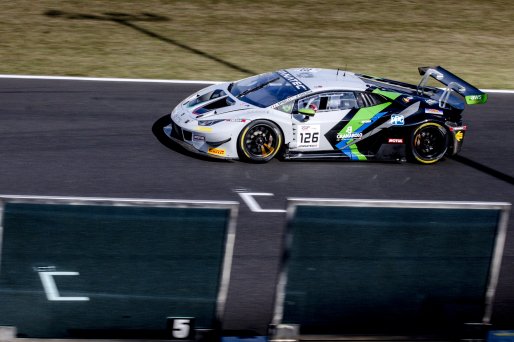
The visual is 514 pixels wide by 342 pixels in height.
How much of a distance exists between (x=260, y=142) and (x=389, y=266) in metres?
6.66

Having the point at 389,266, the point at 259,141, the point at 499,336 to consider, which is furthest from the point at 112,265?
the point at 259,141

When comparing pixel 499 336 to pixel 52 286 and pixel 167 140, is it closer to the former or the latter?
pixel 52 286

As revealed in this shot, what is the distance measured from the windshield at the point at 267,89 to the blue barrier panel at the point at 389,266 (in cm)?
671

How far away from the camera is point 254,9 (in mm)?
23797

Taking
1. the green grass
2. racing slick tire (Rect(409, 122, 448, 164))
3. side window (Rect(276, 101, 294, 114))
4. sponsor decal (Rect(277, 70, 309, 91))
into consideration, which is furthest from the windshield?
the green grass

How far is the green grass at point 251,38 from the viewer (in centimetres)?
1873

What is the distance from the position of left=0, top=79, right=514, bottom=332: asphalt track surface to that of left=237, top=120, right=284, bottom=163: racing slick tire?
17 centimetres

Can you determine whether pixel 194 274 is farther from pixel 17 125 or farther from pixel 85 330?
pixel 17 125

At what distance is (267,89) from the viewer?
1330cm

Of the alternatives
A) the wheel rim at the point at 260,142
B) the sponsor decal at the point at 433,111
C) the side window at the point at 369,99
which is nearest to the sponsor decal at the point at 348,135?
the side window at the point at 369,99

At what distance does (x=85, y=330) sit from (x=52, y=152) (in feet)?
23.6

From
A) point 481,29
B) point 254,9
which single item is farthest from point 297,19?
point 481,29

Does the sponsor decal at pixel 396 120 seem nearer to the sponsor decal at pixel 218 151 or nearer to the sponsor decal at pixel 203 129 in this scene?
the sponsor decal at pixel 218 151

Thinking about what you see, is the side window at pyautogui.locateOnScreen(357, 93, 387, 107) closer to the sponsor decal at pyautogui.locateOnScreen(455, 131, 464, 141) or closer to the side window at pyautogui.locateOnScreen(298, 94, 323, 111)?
the side window at pyautogui.locateOnScreen(298, 94, 323, 111)
